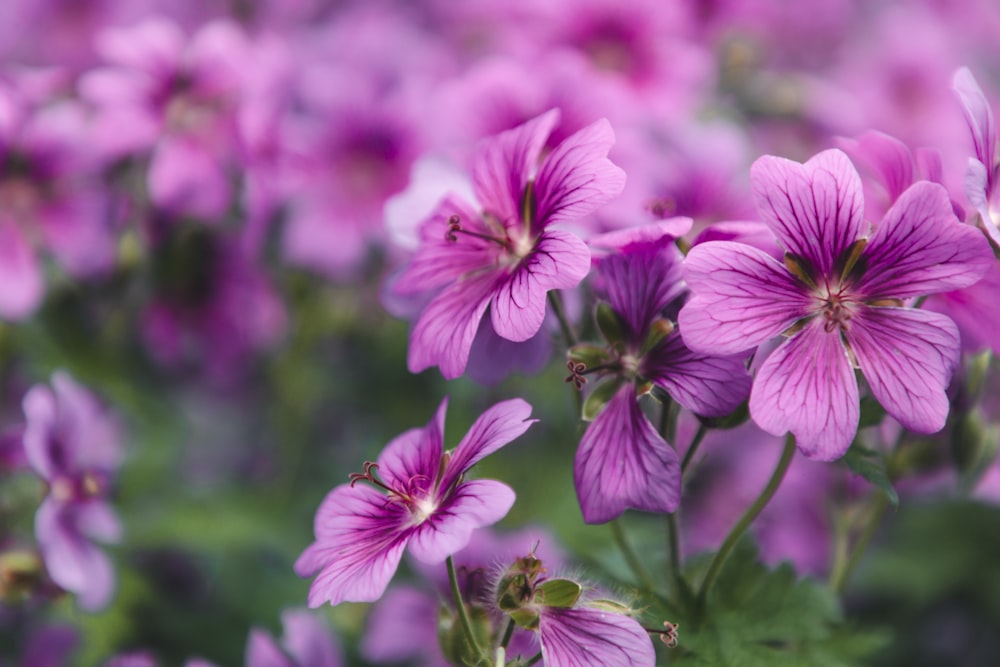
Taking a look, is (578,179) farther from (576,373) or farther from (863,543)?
(863,543)

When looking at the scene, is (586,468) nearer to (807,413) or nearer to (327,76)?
(807,413)

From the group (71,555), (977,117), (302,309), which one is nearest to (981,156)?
(977,117)

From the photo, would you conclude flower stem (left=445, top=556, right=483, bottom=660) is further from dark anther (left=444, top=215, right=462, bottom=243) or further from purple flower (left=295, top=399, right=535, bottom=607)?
dark anther (left=444, top=215, right=462, bottom=243)

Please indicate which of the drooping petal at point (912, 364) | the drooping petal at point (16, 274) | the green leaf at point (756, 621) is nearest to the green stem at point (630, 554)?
the green leaf at point (756, 621)

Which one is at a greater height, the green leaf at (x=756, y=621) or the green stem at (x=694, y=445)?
the green stem at (x=694, y=445)

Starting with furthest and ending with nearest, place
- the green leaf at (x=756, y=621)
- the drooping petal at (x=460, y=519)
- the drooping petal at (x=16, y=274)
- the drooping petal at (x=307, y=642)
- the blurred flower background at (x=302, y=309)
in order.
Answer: the drooping petal at (x=16, y=274)
the blurred flower background at (x=302, y=309)
the drooping petal at (x=307, y=642)
the green leaf at (x=756, y=621)
the drooping petal at (x=460, y=519)

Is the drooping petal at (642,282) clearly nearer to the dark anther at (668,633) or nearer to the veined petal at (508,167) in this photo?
the veined petal at (508,167)
